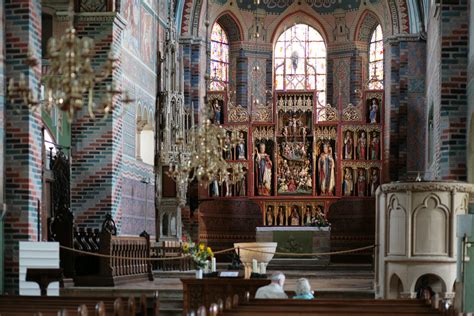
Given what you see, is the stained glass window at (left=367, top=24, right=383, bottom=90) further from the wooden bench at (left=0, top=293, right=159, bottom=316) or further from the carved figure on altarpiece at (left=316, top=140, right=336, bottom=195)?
the wooden bench at (left=0, top=293, right=159, bottom=316)

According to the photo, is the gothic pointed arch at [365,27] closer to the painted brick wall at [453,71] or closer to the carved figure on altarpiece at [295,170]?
the carved figure on altarpiece at [295,170]

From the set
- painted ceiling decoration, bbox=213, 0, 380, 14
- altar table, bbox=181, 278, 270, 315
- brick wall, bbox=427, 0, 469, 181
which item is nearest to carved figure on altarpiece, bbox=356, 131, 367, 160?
painted ceiling decoration, bbox=213, 0, 380, 14

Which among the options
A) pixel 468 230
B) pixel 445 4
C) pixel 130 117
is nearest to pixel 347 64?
pixel 130 117

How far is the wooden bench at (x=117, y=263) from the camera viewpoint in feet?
59.7

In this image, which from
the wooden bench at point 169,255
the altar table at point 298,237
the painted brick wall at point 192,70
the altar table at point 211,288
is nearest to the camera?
the altar table at point 211,288

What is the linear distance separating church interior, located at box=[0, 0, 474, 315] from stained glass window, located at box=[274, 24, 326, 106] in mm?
55

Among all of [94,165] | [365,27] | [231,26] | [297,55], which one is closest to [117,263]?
[94,165]

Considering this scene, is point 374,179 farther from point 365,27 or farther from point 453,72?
point 453,72

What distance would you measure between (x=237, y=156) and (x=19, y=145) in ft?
45.4

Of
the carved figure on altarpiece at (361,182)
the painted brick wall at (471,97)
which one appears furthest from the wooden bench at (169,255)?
the painted brick wall at (471,97)

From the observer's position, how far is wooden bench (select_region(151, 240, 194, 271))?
2348cm

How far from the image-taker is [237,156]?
1144 inches

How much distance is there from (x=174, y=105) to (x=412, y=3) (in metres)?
7.50

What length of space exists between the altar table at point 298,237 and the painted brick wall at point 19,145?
12486mm
